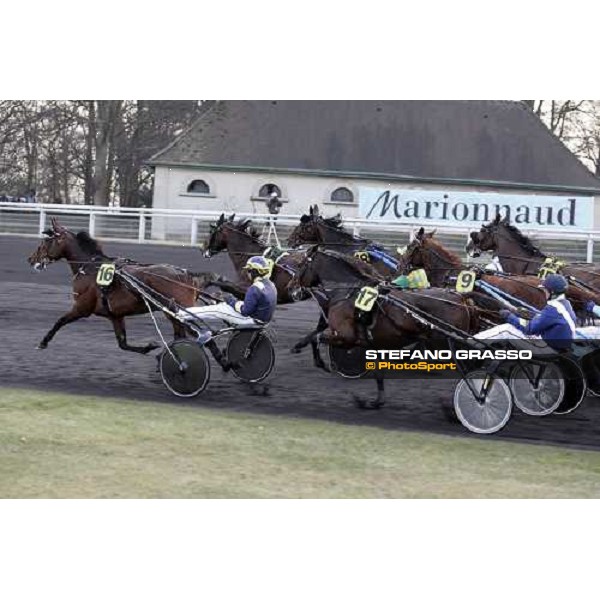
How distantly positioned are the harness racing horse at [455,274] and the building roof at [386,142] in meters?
16.0

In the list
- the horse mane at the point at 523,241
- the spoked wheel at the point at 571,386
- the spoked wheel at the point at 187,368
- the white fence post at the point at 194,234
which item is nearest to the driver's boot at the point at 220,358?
the spoked wheel at the point at 187,368

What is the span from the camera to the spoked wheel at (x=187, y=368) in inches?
395

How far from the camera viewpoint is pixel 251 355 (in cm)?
1073

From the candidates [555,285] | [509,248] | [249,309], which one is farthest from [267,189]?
[555,285]

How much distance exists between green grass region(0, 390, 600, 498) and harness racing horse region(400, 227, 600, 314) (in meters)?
2.81

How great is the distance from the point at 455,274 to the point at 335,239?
272cm

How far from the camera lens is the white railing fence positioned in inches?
909

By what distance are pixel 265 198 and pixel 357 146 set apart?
9.98 ft

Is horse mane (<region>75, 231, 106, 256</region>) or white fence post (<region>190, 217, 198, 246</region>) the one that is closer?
horse mane (<region>75, 231, 106, 256</region>)

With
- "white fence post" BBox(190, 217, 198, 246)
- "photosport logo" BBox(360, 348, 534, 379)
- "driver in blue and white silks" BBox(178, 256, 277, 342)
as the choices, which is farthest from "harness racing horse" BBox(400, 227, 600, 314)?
"white fence post" BBox(190, 217, 198, 246)

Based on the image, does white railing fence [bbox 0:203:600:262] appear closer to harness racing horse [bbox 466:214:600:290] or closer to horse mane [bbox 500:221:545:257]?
harness racing horse [bbox 466:214:600:290]

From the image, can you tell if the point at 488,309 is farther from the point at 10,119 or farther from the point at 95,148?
the point at 95,148

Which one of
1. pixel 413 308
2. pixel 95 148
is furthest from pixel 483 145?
pixel 413 308

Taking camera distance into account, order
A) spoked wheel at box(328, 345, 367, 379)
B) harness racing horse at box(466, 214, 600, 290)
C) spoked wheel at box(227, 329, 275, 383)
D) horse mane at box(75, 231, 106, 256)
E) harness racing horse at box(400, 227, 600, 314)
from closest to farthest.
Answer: spoked wheel at box(227, 329, 275, 383)
harness racing horse at box(400, 227, 600, 314)
spoked wheel at box(328, 345, 367, 379)
horse mane at box(75, 231, 106, 256)
harness racing horse at box(466, 214, 600, 290)
